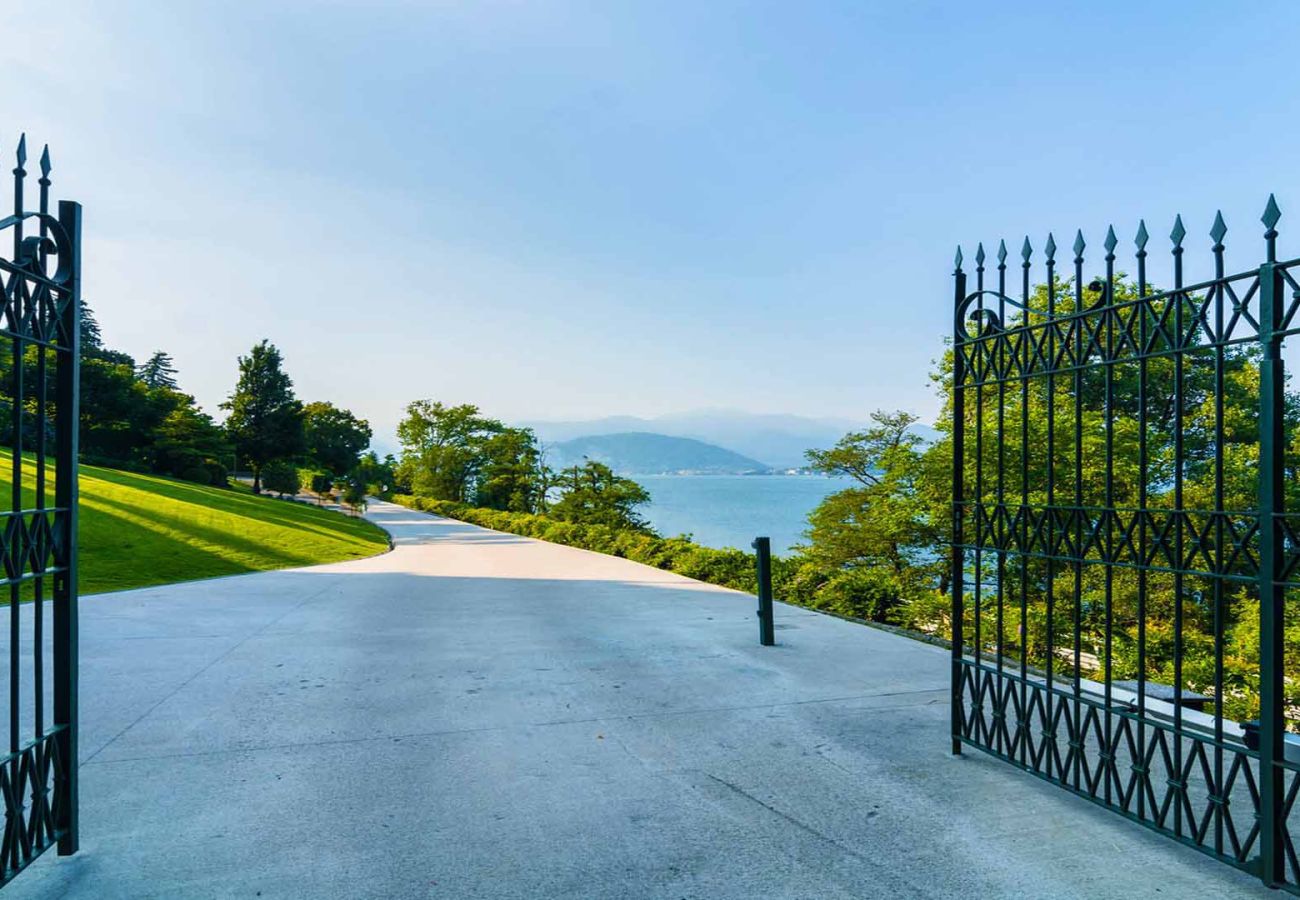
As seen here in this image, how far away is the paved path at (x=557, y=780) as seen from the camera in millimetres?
3352

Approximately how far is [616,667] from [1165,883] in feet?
15.2

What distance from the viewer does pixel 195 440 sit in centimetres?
3728

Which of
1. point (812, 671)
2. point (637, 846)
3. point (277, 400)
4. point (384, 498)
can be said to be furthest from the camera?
point (384, 498)

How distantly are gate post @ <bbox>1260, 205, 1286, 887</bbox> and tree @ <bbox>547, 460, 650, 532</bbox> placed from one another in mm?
26252

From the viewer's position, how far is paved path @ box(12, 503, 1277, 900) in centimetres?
335

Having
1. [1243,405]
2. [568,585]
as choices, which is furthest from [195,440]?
[1243,405]

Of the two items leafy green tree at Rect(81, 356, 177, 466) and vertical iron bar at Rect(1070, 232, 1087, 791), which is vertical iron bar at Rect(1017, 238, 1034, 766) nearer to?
vertical iron bar at Rect(1070, 232, 1087, 791)

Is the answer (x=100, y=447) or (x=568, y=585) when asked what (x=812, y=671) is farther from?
(x=100, y=447)

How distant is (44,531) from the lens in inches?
127

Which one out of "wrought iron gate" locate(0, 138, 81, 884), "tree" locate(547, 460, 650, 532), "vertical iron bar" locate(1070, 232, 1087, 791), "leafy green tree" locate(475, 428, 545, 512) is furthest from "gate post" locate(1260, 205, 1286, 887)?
"leafy green tree" locate(475, 428, 545, 512)

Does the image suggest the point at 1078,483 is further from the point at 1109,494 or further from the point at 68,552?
the point at 68,552

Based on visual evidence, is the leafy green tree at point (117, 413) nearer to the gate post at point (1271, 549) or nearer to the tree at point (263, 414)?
the tree at point (263, 414)

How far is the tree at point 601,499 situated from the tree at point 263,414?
18.7 m

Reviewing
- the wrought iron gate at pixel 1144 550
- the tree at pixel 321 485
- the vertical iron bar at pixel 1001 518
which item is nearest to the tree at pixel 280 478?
the tree at pixel 321 485
